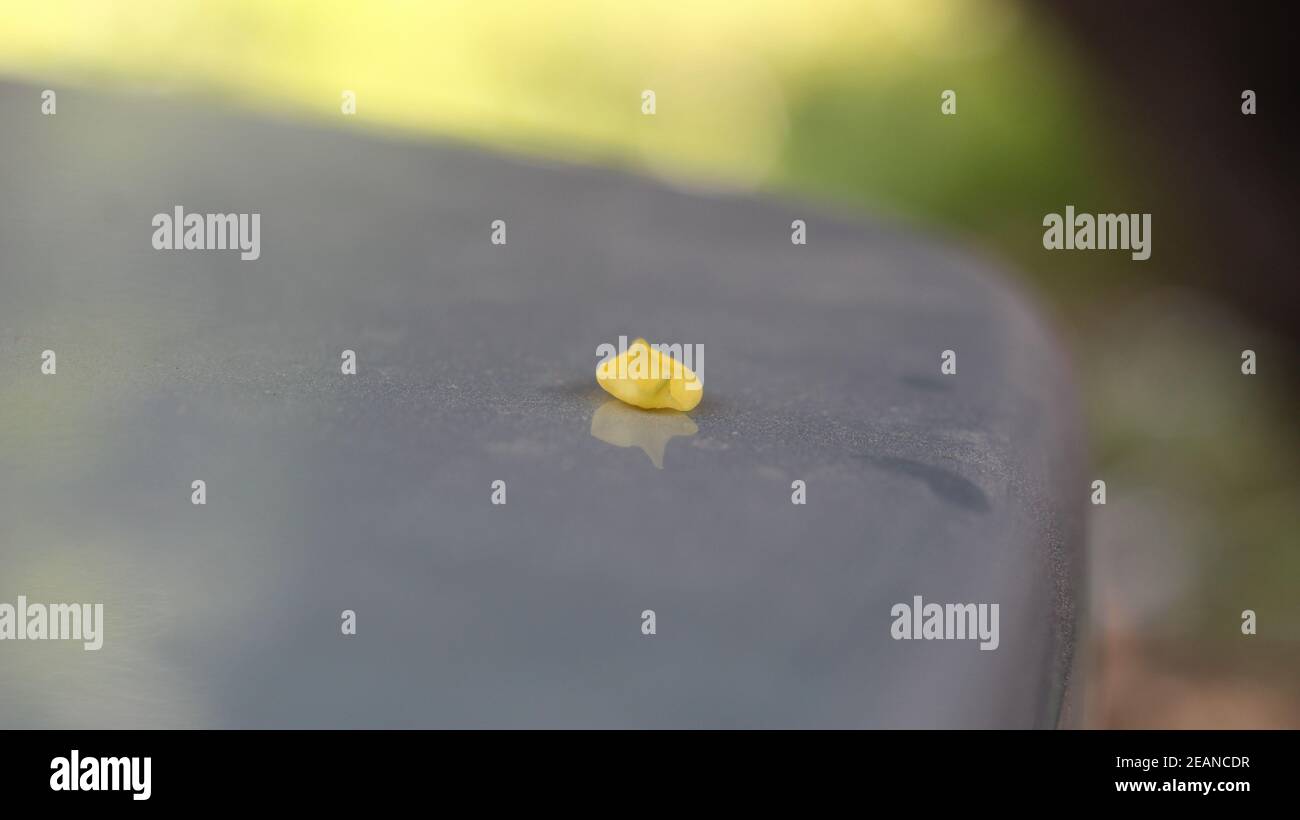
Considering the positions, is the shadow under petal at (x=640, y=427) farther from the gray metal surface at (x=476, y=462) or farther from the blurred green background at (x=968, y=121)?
the blurred green background at (x=968, y=121)

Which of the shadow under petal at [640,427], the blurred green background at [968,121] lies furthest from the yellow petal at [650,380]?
the blurred green background at [968,121]

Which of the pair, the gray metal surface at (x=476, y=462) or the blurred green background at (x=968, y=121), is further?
the blurred green background at (x=968, y=121)

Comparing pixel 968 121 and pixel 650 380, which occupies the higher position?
pixel 968 121

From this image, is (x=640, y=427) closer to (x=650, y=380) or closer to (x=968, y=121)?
(x=650, y=380)

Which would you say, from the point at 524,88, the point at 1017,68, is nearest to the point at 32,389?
the point at 524,88

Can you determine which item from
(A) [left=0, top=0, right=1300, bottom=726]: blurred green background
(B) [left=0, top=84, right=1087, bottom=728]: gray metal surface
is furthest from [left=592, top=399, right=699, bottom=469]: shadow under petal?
(A) [left=0, top=0, right=1300, bottom=726]: blurred green background

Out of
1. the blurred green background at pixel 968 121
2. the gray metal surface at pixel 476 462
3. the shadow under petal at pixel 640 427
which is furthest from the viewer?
the blurred green background at pixel 968 121

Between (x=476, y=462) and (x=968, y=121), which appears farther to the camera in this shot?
(x=968, y=121)

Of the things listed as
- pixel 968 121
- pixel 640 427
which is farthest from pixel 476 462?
pixel 968 121
